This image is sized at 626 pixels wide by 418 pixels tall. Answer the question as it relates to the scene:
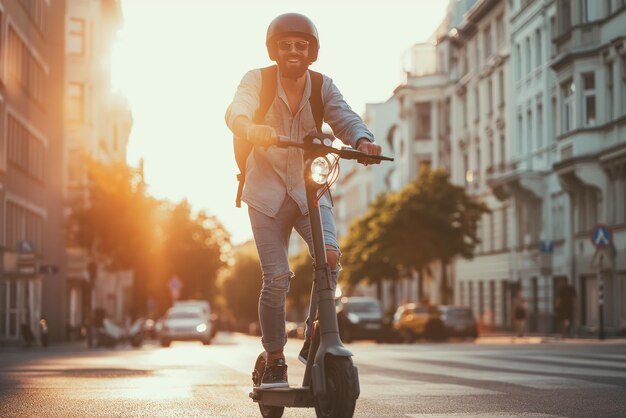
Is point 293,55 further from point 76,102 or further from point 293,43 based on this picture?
point 76,102

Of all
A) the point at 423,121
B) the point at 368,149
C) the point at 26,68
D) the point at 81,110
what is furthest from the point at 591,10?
the point at 368,149

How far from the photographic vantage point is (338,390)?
647 cm

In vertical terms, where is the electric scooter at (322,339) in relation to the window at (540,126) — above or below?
below

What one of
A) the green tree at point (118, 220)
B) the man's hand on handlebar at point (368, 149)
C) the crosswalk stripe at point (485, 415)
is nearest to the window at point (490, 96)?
the green tree at point (118, 220)

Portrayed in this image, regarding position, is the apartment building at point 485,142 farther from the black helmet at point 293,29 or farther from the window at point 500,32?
the black helmet at point 293,29

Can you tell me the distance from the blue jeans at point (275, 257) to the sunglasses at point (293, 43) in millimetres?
826

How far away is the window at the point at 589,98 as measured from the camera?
45881 mm

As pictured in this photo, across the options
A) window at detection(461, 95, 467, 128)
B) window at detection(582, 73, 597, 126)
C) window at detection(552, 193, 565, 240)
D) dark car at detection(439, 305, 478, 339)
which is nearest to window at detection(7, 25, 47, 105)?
dark car at detection(439, 305, 478, 339)

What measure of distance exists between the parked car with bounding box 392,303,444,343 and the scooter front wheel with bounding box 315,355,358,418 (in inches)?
1527

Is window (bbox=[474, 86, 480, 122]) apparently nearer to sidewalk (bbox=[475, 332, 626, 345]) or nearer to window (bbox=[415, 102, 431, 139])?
window (bbox=[415, 102, 431, 139])

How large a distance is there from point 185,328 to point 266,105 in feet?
136

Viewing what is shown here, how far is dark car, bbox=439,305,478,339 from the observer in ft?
148

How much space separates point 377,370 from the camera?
1538 cm

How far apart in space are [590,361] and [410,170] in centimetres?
6799
